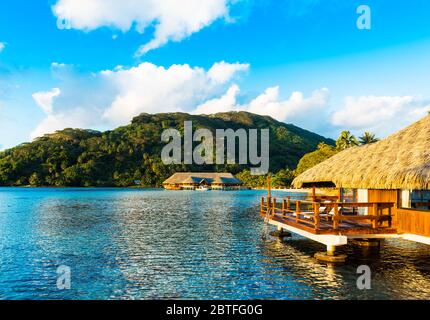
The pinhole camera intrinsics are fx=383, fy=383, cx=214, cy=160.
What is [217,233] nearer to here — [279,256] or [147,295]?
[279,256]

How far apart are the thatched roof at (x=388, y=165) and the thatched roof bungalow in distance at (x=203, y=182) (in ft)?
342

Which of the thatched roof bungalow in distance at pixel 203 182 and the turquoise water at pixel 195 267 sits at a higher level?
the thatched roof bungalow in distance at pixel 203 182

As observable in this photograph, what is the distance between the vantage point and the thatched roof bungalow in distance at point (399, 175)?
14148 mm

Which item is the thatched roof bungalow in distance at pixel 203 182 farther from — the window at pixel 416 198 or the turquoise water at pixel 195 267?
the window at pixel 416 198

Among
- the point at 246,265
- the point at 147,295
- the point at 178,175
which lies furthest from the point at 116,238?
the point at 178,175

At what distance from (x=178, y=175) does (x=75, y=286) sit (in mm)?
116073

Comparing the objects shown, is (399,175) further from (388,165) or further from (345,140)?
(345,140)

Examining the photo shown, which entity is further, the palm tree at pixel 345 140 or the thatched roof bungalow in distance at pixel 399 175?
the palm tree at pixel 345 140

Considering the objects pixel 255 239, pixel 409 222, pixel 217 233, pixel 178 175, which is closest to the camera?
pixel 409 222

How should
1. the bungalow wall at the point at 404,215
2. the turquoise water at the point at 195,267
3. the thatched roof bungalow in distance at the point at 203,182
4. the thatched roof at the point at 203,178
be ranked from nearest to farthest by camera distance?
the turquoise water at the point at 195,267 < the bungalow wall at the point at 404,215 < the thatched roof bungalow in distance at the point at 203,182 < the thatched roof at the point at 203,178

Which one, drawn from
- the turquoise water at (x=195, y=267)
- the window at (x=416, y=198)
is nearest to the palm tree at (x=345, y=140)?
the turquoise water at (x=195, y=267)

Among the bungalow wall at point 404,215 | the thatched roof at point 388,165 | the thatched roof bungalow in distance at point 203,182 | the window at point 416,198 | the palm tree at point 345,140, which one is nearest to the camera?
the thatched roof at point 388,165

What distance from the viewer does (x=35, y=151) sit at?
465 feet

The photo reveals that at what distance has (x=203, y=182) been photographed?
126438mm
